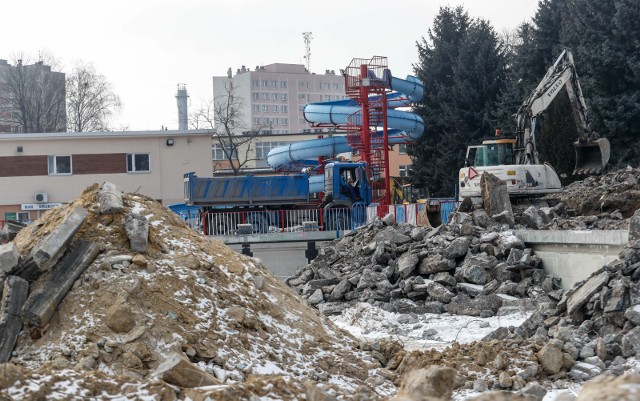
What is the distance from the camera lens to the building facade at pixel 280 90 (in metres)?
126

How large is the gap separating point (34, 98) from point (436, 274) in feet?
164

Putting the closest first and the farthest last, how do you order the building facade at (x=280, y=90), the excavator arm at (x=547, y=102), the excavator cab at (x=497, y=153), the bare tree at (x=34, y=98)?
the excavator arm at (x=547, y=102)
the excavator cab at (x=497, y=153)
the bare tree at (x=34, y=98)
the building facade at (x=280, y=90)

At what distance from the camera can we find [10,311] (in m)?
10.4

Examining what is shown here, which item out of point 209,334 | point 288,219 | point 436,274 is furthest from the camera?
point 288,219

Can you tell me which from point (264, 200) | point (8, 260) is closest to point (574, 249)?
point (8, 260)

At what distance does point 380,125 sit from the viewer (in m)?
39.3

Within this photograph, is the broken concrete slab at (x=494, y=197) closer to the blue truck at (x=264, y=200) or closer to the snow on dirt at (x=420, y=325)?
the snow on dirt at (x=420, y=325)

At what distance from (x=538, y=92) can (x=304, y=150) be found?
533 inches

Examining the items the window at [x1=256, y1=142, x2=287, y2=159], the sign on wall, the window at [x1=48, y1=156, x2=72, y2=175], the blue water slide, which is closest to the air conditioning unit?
the sign on wall

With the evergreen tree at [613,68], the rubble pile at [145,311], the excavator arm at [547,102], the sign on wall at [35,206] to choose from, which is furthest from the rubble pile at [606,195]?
the sign on wall at [35,206]

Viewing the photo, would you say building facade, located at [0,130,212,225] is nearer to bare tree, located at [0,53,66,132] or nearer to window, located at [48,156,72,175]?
window, located at [48,156,72,175]

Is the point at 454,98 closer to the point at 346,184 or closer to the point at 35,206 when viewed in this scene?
the point at 346,184

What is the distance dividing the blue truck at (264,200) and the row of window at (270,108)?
97731 millimetres

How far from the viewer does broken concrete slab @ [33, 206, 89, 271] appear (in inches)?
424
